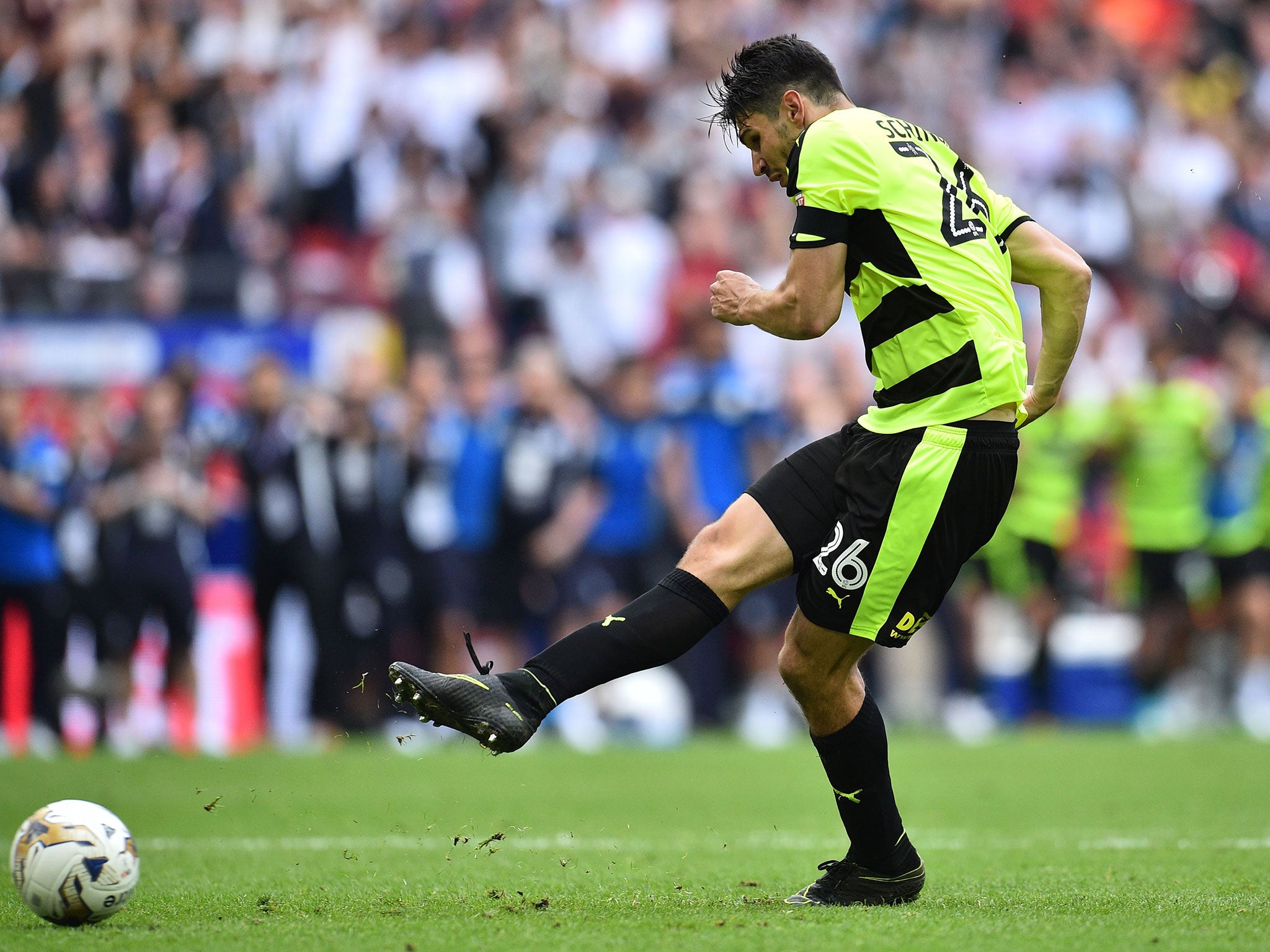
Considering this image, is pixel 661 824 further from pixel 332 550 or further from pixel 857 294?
pixel 332 550

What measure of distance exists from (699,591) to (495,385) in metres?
8.37

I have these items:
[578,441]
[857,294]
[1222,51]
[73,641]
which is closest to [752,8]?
[1222,51]

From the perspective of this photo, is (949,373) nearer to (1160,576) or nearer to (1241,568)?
(1160,576)

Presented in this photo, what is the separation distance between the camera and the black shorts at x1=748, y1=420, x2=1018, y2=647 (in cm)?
477

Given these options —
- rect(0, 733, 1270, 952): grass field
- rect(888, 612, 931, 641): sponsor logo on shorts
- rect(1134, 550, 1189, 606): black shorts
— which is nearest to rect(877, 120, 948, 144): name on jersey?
rect(888, 612, 931, 641): sponsor logo on shorts

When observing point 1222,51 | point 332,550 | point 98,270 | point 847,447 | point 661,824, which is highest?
point 1222,51

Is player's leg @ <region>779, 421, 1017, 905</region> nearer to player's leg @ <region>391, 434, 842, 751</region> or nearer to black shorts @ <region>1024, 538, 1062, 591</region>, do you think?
player's leg @ <region>391, 434, 842, 751</region>

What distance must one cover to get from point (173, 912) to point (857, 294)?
2.75m

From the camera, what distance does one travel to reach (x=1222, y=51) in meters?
17.3

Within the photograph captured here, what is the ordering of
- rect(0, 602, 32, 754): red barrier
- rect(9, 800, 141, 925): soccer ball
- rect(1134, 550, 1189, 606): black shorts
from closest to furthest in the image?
rect(9, 800, 141, 925): soccer ball, rect(0, 602, 32, 754): red barrier, rect(1134, 550, 1189, 606): black shorts

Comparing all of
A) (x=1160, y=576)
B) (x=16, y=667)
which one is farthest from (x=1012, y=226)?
(x=16, y=667)

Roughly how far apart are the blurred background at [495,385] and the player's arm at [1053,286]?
270 inches

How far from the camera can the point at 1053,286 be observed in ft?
16.9

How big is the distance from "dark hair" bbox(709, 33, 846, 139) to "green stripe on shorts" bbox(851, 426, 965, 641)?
3.63ft
